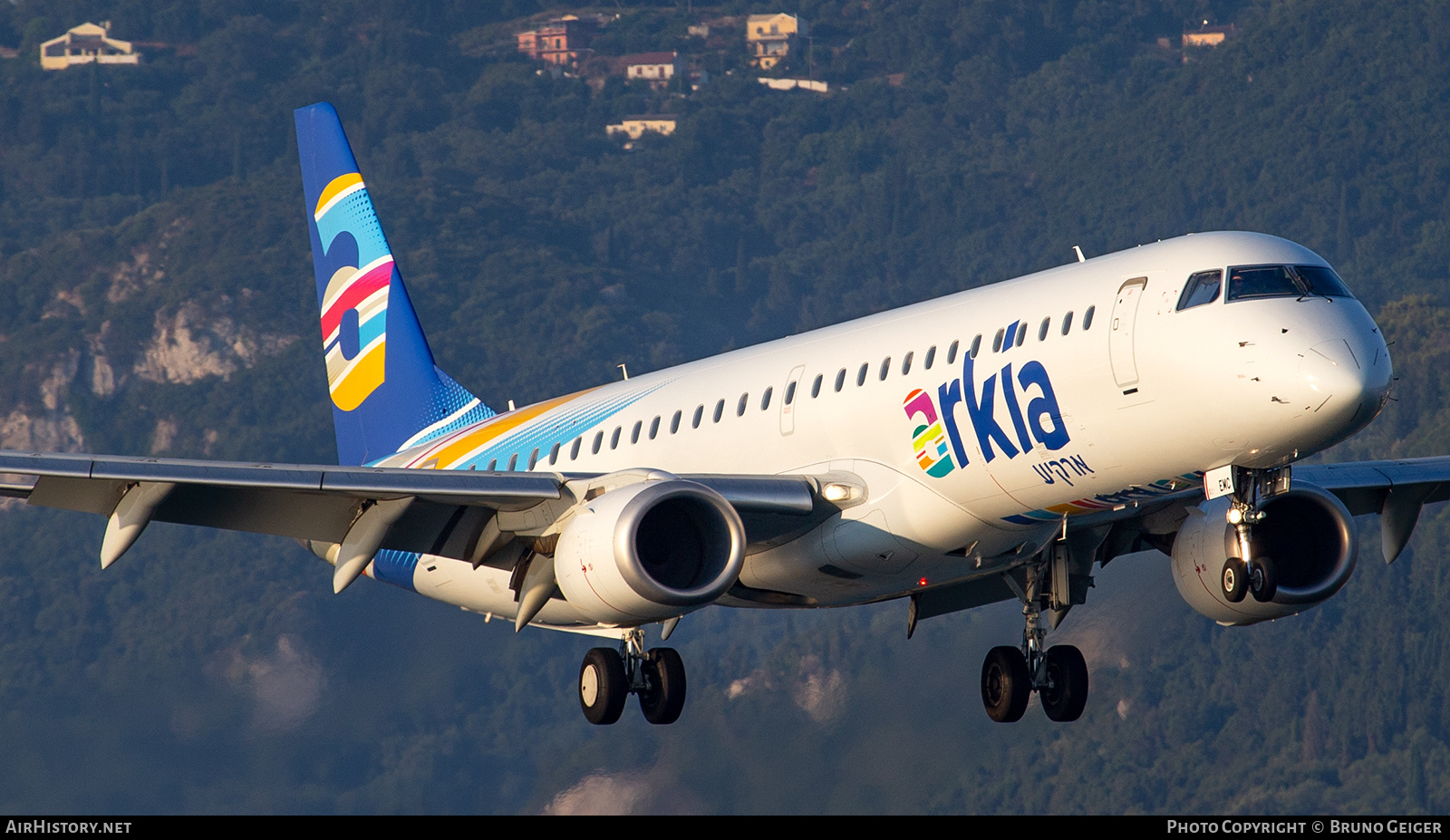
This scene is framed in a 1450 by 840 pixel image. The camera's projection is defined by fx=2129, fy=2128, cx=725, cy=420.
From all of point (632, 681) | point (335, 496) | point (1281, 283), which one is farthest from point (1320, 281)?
point (335, 496)

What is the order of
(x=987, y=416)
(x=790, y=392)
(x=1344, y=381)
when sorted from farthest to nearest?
1. (x=790, y=392)
2. (x=987, y=416)
3. (x=1344, y=381)

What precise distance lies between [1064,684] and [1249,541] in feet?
19.3

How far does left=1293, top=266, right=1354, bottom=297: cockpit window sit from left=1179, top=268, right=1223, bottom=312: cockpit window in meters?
0.94

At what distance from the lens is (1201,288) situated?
2583 centimetres

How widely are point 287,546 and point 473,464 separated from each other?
12090 cm

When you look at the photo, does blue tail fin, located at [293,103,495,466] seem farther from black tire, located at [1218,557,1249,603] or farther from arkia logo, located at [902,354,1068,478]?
black tire, located at [1218,557,1249,603]

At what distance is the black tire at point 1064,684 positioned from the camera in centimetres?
3192

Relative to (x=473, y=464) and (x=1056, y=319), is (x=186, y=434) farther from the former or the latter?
(x=1056, y=319)

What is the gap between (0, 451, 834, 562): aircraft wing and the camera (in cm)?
2703

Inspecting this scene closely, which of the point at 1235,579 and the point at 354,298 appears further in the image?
the point at 354,298

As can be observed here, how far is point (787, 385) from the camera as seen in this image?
100 ft

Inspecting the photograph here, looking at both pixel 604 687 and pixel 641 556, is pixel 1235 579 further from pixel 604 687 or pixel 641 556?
pixel 604 687

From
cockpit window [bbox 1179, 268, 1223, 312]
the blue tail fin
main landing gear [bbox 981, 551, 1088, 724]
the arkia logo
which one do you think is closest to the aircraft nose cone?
cockpit window [bbox 1179, 268, 1223, 312]

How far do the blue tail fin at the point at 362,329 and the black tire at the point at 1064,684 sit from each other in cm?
1195
